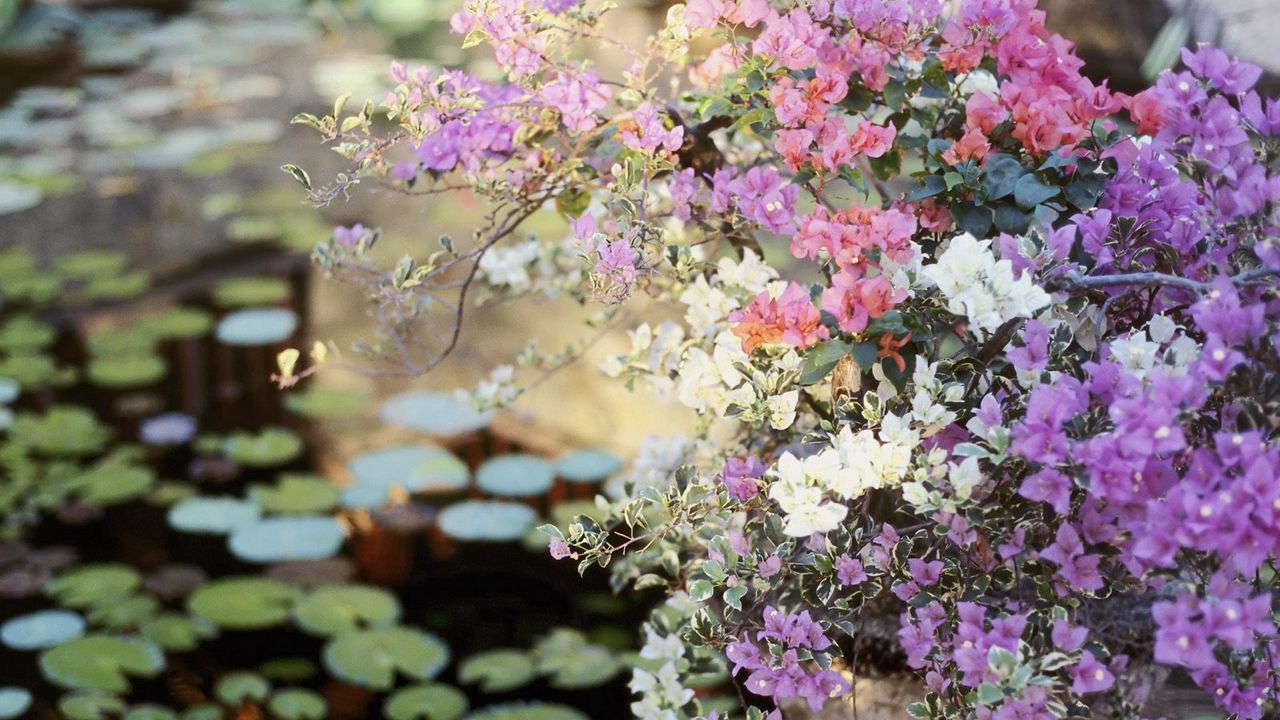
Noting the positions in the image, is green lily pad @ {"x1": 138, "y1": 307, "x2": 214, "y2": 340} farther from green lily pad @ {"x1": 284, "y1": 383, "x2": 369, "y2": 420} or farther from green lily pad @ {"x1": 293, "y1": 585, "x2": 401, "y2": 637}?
green lily pad @ {"x1": 293, "y1": 585, "x2": 401, "y2": 637}

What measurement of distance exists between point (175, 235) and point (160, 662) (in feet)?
5.17

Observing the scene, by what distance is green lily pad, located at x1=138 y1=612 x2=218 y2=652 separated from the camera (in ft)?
5.96

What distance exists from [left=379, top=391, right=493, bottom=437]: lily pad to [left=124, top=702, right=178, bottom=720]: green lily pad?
0.77 metres

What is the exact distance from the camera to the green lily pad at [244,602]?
1.87 meters

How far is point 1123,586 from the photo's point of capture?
35.4 inches

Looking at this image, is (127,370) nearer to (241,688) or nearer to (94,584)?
(94,584)

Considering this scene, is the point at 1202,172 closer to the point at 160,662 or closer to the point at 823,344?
the point at 823,344

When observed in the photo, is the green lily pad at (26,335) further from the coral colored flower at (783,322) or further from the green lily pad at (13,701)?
the coral colored flower at (783,322)

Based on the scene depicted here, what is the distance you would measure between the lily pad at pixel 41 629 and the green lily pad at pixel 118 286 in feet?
3.61

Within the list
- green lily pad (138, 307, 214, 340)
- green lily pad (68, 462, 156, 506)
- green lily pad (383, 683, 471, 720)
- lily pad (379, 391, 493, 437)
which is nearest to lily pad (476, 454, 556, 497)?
lily pad (379, 391, 493, 437)

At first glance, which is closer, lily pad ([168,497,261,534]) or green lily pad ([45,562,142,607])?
green lily pad ([45,562,142,607])

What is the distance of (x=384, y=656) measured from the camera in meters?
1.80

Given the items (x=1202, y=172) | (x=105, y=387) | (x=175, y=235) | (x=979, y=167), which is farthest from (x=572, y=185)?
(x=175, y=235)

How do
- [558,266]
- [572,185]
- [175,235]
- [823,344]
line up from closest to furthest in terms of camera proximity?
1. [823,344]
2. [572,185]
3. [558,266]
4. [175,235]
